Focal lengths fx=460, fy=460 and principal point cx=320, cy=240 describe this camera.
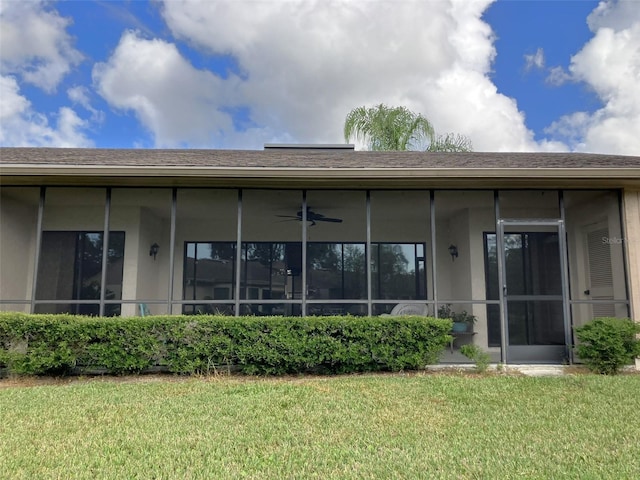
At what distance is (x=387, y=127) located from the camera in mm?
21656

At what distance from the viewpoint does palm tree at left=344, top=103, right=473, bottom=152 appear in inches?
854

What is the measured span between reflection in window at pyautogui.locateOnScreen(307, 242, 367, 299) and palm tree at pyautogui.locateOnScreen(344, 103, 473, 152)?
13504mm

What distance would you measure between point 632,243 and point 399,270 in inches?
153

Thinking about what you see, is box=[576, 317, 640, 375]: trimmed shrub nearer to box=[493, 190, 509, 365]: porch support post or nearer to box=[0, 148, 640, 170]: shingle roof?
box=[493, 190, 509, 365]: porch support post

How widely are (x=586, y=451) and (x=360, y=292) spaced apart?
5.91 metres

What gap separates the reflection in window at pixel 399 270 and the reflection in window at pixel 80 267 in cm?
491

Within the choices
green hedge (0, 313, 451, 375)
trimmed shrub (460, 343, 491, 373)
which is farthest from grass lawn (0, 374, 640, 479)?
trimmed shrub (460, 343, 491, 373)

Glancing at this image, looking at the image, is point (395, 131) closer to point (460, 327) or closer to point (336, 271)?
point (336, 271)

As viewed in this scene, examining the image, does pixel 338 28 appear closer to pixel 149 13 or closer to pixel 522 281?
pixel 149 13

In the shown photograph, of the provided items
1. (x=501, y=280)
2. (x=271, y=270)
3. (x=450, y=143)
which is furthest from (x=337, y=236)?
(x=450, y=143)

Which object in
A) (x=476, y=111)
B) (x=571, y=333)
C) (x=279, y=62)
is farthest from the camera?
(x=476, y=111)

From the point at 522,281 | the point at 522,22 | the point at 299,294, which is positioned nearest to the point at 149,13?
the point at 299,294

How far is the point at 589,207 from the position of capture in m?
7.70

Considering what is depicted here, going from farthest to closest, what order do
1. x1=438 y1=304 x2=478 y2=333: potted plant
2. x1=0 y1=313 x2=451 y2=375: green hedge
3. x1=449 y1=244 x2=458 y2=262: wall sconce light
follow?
x1=449 y1=244 x2=458 y2=262: wall sconce light → x1=438 y1=304 x2=478 y2=333: potted plant → x1=0 y1=313 x2=451 y2=375: green hedge
